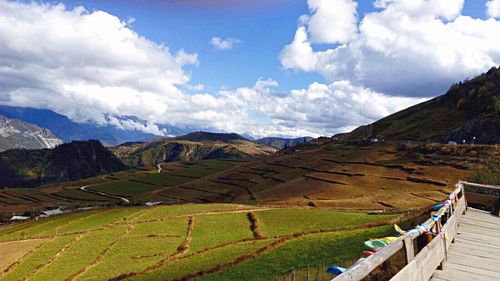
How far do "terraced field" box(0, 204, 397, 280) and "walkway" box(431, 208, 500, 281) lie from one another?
7189mm

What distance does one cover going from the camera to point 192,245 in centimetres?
4347

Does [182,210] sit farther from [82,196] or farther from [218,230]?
[82,196]

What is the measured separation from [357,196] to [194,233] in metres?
39.8

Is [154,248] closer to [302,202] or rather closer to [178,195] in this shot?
[302,202]

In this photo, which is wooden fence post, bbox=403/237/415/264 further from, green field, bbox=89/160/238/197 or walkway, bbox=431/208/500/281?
green field, bbox=89/160/238/197

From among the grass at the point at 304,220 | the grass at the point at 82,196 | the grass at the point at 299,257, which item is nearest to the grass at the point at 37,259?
the grass at the point at 299,257

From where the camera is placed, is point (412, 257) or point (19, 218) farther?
point (19, 218)

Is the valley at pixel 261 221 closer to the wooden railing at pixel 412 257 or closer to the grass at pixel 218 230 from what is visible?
the grass at pixel 218 230

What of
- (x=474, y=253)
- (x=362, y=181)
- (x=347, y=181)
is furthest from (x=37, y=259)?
(x=362, y=181)

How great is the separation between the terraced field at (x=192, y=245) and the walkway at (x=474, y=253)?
23.6 feet

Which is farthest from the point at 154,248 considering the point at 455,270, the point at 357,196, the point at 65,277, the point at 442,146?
the point at 442,146

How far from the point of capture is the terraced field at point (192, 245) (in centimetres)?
2839

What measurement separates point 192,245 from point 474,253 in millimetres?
33851

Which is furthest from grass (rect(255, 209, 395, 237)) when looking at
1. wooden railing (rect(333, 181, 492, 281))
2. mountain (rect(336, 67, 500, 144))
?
mountain (rect(336, 67, 500, 144))
